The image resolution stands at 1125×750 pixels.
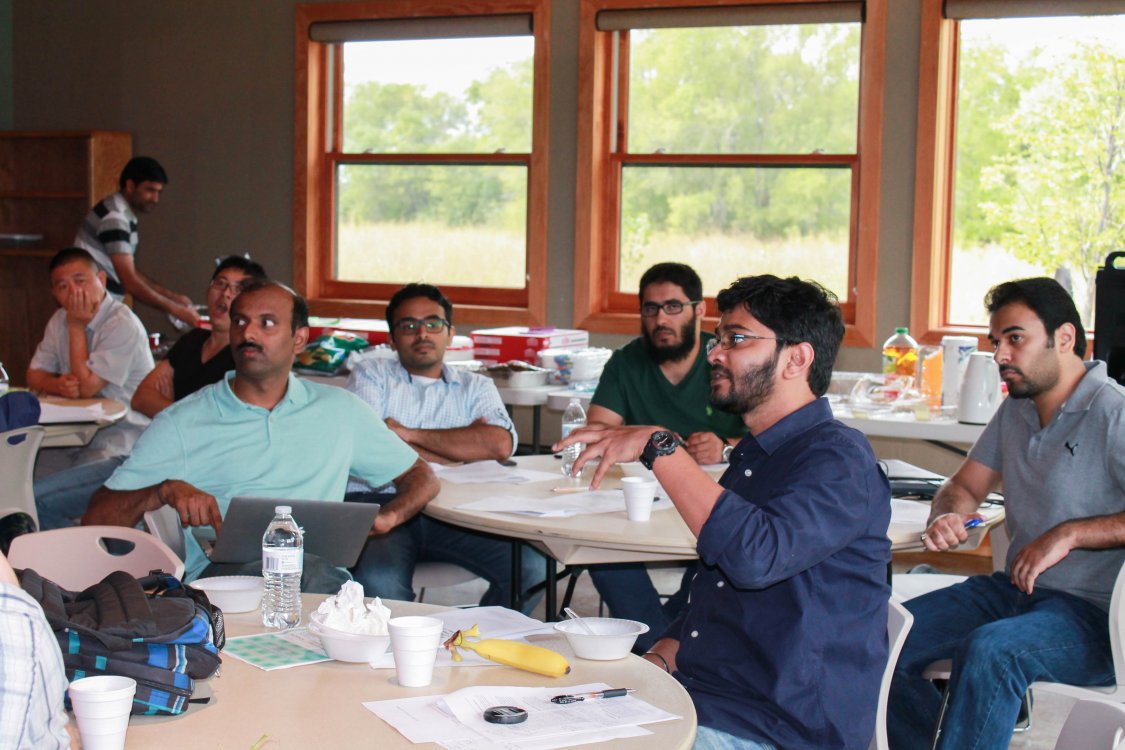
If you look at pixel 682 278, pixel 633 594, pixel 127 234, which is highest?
pixel 127 234

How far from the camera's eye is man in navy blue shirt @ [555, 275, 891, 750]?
6.85 feet

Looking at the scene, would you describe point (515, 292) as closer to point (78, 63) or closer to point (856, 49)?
point (856, 49)

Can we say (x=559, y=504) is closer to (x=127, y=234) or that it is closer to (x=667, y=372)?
(x=667, y=372)

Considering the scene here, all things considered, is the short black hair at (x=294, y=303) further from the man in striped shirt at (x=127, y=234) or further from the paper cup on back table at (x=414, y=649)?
the man in striped shirt at (x=127, y=234)

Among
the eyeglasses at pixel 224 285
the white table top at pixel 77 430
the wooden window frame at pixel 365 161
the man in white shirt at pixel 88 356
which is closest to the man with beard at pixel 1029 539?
the eyeglasses at pixel 224 285

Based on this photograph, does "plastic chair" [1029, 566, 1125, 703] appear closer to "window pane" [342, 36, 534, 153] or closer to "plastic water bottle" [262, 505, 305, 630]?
"plastic water bottle" [262, 505, 305, 630]

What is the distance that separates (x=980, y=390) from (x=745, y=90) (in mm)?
2589

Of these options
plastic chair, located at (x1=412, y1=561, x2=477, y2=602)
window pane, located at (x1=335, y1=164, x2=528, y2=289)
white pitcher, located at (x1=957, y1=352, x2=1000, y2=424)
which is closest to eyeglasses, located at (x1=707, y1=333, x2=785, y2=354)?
plastic chair, located at (x1=412, y1=561, x2=477, y2=602)

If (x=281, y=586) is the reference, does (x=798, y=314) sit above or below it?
above

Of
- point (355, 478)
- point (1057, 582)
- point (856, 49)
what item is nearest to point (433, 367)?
point (355, 478)

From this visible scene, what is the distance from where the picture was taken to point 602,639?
200 cm

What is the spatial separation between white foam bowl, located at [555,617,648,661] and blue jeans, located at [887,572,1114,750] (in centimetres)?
113

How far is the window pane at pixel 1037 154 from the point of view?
600 centimetres

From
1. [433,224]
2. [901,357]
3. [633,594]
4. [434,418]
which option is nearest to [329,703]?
[633,594]
